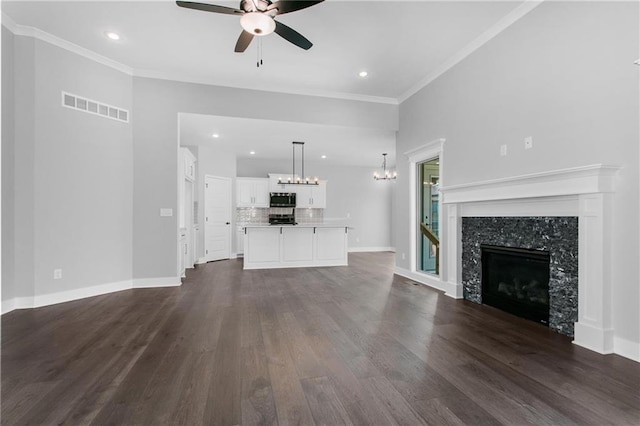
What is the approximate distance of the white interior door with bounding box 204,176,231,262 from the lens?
7910 millimetres

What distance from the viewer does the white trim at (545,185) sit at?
2549 mm

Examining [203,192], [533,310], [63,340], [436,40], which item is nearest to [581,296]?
[533,310]

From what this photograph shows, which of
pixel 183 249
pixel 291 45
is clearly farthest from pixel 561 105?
pixel 183 249

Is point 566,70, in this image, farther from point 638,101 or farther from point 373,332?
point 373,332

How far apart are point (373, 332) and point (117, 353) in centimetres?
224

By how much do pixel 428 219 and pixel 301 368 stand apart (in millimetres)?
3983

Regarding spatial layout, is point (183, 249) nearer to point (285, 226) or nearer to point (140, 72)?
point (285, 226)

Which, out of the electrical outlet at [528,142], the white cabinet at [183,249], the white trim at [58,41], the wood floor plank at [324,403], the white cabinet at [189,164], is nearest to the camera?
the wood floor plank at [324,403]

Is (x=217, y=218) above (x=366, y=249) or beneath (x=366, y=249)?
above

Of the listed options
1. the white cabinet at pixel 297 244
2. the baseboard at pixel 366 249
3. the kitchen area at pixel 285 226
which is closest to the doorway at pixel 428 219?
the kitchen area at pixel 285 226

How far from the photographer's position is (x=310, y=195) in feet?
32.0

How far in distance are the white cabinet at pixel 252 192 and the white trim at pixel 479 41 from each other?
17.5 ft

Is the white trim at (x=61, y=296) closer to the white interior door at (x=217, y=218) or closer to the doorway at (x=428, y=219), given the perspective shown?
the white interior door at (x=217, y=218)

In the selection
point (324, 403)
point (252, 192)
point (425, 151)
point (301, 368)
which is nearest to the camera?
point (324, 403)
